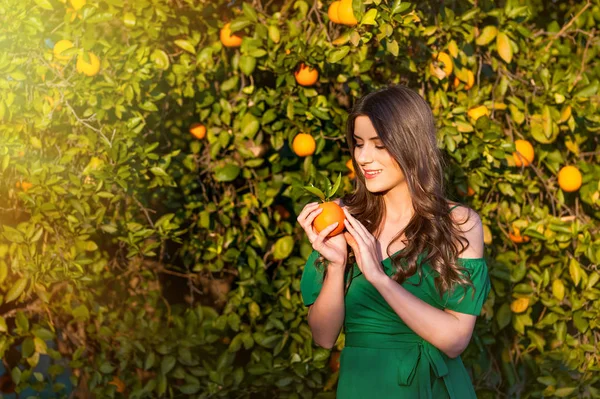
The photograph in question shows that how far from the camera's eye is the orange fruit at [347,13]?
8.96ft

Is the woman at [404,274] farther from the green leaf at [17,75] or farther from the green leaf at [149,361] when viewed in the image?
the green leaf at [17,75]

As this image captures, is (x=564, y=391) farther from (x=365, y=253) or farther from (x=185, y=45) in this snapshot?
(x=185, y=45)

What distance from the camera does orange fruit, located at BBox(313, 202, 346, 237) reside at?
80.2 inches

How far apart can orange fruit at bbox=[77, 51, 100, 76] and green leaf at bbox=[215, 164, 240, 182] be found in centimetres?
52

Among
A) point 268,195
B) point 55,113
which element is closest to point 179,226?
point 268,195

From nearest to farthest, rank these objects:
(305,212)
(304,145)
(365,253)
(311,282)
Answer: (365,253)
(305,212)
(311,282)
(304,145)

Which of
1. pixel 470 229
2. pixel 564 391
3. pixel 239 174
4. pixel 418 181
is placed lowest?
pixel 564 391

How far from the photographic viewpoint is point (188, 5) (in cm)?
317

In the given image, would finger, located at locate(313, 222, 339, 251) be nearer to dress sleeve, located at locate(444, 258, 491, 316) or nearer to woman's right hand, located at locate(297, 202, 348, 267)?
woman's right hand, located at locate(297, 202, 348, 267)

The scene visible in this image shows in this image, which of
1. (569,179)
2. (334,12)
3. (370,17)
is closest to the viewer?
(370,17)

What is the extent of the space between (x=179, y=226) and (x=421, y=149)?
4.14 feet

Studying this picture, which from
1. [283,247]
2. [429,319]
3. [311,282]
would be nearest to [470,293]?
[429,319]

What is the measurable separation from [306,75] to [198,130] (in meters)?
0.45

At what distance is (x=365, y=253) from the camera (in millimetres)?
1974
